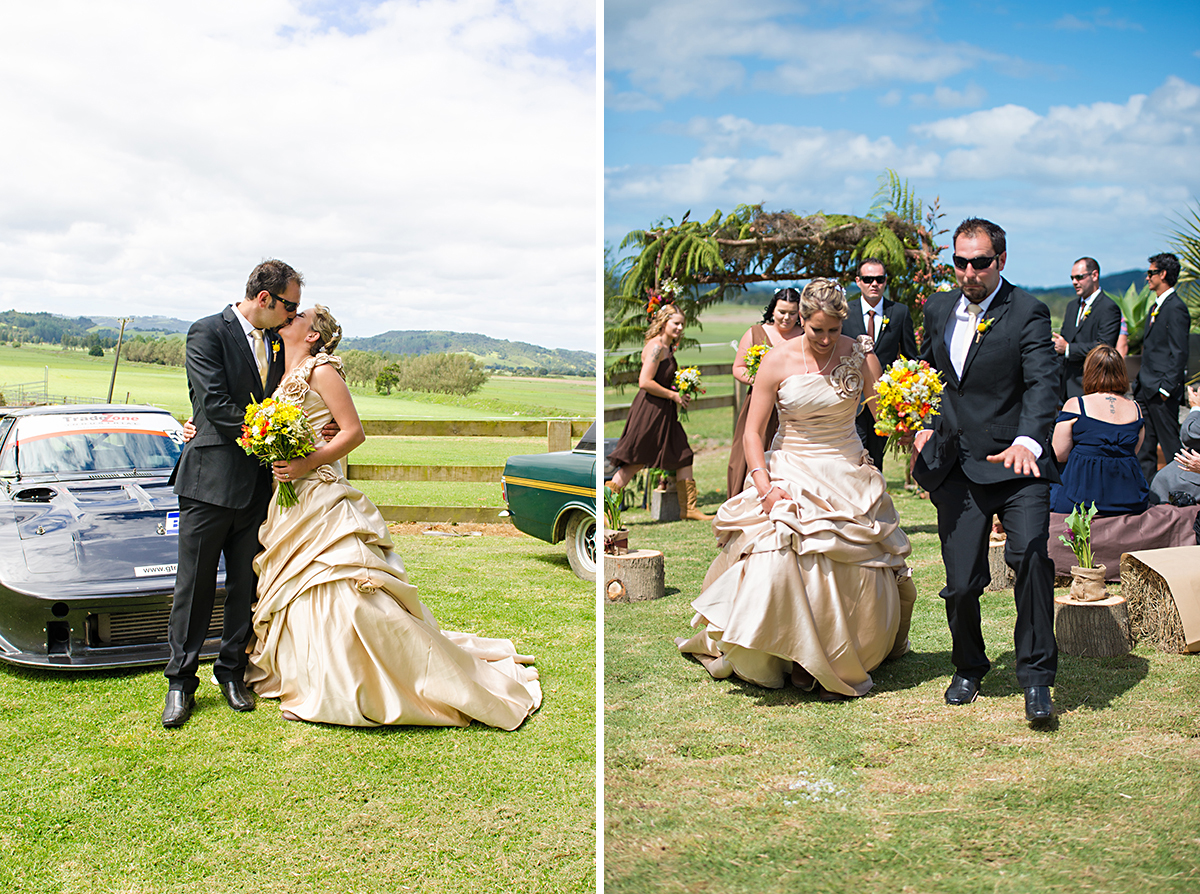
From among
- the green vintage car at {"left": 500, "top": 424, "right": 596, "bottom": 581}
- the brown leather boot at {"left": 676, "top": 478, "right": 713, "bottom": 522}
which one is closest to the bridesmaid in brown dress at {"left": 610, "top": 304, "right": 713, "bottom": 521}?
the brown leather boot at {"left": 676, "top": 478, "right": 713, "bottom": 522}

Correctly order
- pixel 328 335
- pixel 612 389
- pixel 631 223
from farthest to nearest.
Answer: pixel 612 389 → pixel 631 223 → pixel 328 335

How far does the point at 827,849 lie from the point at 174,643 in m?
3.24

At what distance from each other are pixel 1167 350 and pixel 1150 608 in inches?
185

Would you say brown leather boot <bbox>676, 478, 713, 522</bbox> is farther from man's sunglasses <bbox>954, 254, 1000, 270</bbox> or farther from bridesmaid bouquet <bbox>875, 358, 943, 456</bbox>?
man's sunglasses <bbox>954, 254, 1000, 270</bbox>

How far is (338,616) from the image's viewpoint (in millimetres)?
4266

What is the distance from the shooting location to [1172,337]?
8.53m

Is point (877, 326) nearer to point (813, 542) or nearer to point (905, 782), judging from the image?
point (813, 542)

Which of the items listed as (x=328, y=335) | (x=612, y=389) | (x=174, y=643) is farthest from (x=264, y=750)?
(x=612, y=389)

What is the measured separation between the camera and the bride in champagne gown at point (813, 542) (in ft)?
14.0

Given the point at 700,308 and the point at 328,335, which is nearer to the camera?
the point at 328,335

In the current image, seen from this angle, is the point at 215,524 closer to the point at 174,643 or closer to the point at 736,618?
the point at 174,643

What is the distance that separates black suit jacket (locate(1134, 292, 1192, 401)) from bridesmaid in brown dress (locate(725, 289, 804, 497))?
3.86 m

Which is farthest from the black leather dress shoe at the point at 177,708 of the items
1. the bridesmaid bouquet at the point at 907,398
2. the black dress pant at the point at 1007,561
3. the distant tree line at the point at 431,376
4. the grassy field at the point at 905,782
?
the distant tree line at the point at 431,376

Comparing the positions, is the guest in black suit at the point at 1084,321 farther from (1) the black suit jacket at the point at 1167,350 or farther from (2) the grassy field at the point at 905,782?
(2) the grassy field at the point at 905,782
